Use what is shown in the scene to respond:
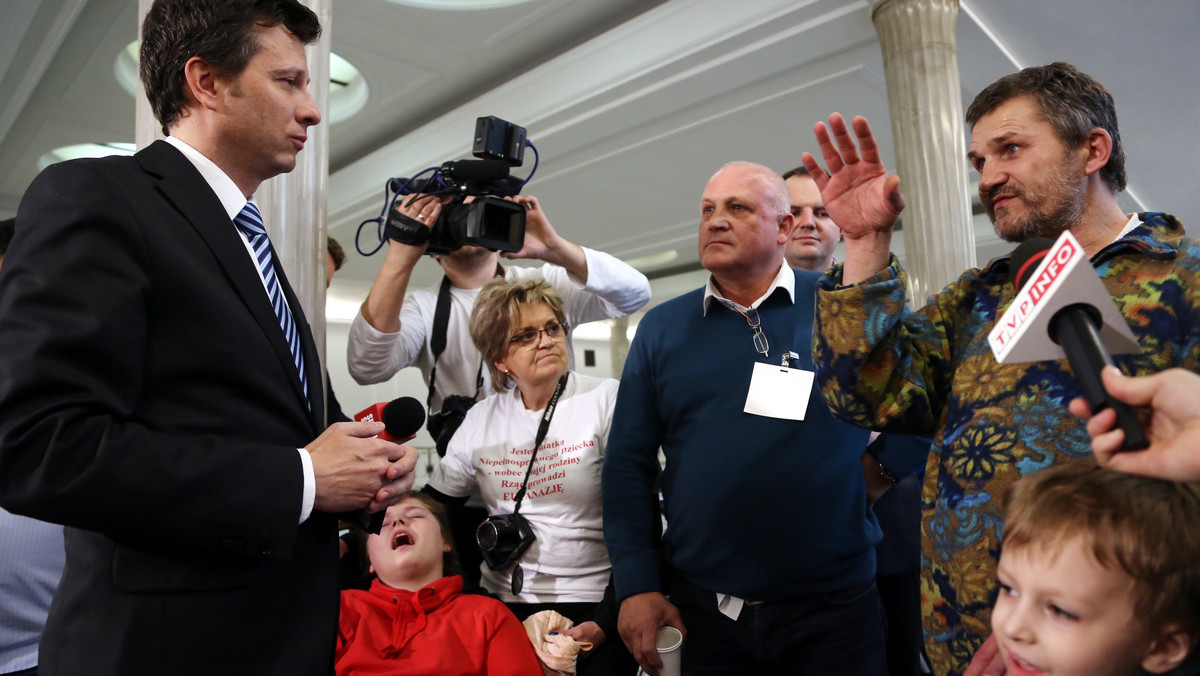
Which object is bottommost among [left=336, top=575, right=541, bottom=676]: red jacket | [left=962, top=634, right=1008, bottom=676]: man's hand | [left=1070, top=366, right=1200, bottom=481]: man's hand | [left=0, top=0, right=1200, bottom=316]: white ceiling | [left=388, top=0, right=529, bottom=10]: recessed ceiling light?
[left=336, top=575, right=541, bottom=676]: red jacket

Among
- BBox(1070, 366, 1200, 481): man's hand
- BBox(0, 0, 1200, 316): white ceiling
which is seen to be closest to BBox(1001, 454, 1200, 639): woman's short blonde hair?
BBox(1070, 366, 1200, 481): man's hand

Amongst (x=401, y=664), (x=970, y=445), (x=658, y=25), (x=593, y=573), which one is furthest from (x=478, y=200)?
(x=658, y=25)

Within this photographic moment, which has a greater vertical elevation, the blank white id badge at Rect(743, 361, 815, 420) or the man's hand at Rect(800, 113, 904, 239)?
the man's hand at Rect(800, 113, 904, 239)

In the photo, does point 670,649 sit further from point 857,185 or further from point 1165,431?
point 1165,431

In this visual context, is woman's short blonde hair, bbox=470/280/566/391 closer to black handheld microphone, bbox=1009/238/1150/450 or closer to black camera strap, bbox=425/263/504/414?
black camera strap, bbox=425/263/504/414

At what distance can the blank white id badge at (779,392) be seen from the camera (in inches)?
63.3

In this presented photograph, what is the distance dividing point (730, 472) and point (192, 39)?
122cm

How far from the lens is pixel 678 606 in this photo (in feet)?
5.59

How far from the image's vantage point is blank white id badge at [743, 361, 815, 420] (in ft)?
5.27

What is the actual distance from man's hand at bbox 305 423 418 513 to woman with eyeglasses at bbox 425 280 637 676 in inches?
31.7

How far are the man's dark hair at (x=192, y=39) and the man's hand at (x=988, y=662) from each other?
126 centimetres

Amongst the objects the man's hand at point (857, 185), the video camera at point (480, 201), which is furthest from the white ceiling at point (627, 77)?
the man's hand at point (857, 185)

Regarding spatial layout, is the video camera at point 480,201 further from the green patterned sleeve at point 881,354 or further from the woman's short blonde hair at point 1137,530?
the woman's short blonde hair at point 1137,530

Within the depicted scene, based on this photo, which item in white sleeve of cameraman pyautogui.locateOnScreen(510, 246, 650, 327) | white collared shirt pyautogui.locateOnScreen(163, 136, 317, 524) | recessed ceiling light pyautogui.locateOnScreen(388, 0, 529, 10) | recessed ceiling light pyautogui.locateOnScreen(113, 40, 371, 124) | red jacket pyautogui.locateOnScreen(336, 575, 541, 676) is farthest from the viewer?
recessed ceiling light pyautogui.locateOnScreen(113, 40, 371, 124)
